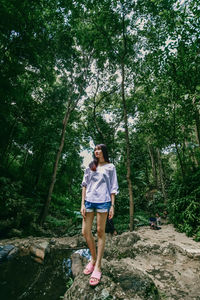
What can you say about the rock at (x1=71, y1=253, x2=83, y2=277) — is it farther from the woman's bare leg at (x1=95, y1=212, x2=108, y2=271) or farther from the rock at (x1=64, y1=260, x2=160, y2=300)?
the woman's bare leg at (x1=95, y1=212, x2=108, y2=271)

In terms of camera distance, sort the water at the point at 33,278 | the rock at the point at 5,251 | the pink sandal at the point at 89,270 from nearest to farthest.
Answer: the pink sandal at the point at 89,270
the water at the point at 33,278
the rock at the point at 5,251

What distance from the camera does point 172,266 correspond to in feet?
12.9

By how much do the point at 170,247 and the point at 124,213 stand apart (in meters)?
7.35

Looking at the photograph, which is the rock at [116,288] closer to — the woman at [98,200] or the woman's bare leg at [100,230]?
the woman at [98,200]

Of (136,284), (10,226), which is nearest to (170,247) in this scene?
(136,284)

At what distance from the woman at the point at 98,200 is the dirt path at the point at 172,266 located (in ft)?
4.72

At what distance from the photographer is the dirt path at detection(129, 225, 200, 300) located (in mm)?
2971

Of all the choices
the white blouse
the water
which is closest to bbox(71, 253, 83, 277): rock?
the water

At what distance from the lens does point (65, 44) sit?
964 cm

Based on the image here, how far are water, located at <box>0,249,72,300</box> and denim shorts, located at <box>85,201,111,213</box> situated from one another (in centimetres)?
209

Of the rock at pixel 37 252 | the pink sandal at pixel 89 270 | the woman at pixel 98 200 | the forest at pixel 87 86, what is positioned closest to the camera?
the woman at pixel 98 200

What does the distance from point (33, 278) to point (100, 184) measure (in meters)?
3.17

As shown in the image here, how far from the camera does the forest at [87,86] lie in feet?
21.8

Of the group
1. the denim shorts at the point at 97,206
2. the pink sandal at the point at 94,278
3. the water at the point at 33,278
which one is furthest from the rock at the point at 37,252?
the denim shorts at the point at 97,206
